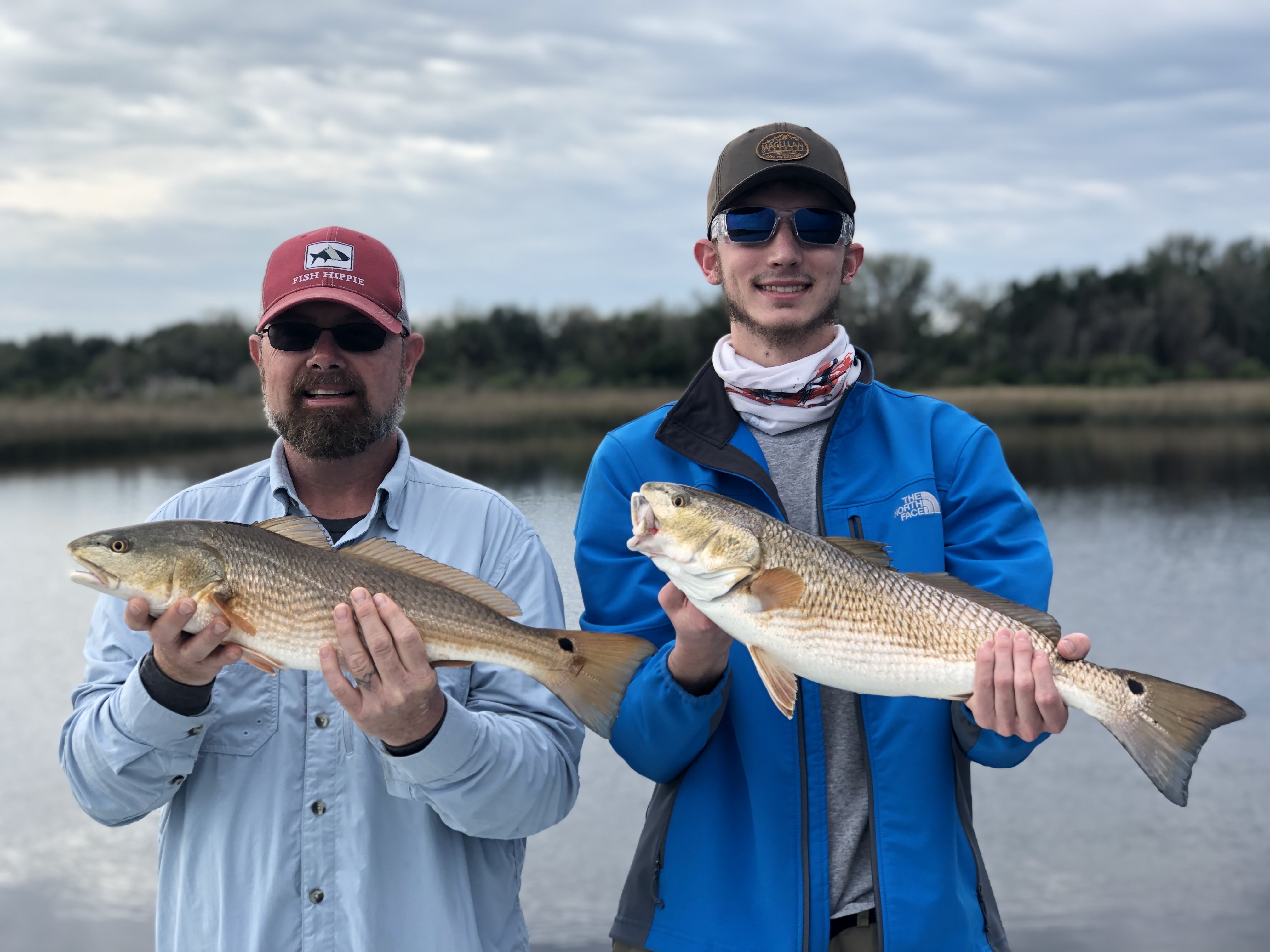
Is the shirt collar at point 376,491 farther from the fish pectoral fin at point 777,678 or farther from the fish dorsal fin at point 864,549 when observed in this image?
the fish dorsal fin at point 864,549

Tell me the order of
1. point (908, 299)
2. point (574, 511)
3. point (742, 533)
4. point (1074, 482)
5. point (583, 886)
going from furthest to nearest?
point (908, 299), point (1074, 482), point (583, 886), point (574, 511), point (742, 533)

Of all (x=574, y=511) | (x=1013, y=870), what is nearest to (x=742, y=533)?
(x=574, y=511)

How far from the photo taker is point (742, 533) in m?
2.99

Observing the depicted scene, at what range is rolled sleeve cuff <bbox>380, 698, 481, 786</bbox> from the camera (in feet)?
9.46

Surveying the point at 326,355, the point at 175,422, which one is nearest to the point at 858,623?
the point at 326,355

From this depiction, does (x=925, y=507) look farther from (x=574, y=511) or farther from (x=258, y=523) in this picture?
(x=258, y=523)

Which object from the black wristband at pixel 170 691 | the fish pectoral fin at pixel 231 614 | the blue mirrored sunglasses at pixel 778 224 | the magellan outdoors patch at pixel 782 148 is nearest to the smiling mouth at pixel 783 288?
the blue mirrored sunglasses at pixel 778 224

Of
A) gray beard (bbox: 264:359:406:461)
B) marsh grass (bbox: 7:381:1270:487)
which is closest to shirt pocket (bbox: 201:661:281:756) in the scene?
gray beard (bbox: 264:359:406:461)

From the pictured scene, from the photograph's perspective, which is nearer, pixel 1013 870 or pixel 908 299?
pixel 1013 870

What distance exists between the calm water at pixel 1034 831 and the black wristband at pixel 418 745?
128cm

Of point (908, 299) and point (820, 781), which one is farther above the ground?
point (908, 299)

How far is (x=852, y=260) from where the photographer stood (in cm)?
390

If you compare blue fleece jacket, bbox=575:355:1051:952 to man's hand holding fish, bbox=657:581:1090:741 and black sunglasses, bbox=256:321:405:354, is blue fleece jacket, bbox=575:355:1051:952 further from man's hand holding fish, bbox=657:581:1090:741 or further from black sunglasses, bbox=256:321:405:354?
black sunglasses, bbox=256:321:405:354

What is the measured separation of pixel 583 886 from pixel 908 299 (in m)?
61.2
